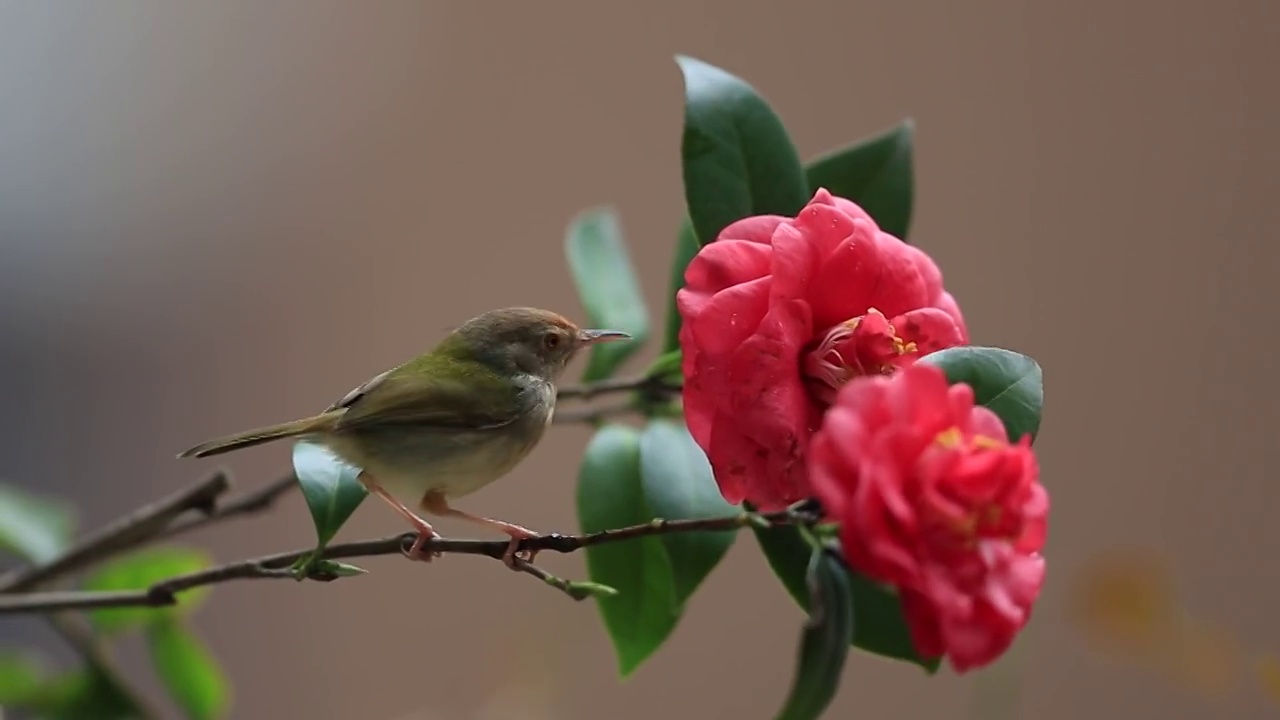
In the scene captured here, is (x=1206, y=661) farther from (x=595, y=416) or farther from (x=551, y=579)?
(x=551, y=579)

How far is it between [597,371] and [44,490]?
1.33 metres

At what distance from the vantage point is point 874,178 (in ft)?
2.40

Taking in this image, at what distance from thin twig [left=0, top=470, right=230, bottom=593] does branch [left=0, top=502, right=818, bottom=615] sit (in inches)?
3.6

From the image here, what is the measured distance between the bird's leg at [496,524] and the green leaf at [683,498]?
0.26 feet

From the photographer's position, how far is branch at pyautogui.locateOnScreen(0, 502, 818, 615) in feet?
1.48

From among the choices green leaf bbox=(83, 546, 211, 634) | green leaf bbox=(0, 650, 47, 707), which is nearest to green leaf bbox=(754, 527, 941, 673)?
green leaf bbox=(83, 546, 211, 634)

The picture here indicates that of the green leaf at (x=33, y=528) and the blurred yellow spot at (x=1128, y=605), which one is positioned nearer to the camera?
the green leaf at (x=33, y=528)

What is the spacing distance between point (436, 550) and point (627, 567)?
0.58 ft

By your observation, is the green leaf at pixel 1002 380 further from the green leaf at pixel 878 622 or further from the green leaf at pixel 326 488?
the green leaf at pixel 326 488

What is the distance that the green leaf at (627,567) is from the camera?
68 cm

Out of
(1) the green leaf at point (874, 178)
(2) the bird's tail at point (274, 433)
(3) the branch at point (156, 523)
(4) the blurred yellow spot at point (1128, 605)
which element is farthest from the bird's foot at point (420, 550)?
(4) the blurred yellow spot at point (1128, 605)

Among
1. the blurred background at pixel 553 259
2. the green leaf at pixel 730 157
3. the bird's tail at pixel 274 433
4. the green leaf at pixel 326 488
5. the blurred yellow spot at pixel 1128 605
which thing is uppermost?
the green leaf at pixel 730 157

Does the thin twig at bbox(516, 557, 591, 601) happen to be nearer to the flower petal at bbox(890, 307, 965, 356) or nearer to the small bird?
the small bird

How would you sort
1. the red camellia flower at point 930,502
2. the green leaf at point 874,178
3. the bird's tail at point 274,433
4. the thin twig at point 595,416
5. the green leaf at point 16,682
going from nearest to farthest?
the red camellia flower at point 930,502, the bird's tail at point 274,433, the green leaf at point 874,178, the thin twig at point 595,416, the green leaf at point 16,682
